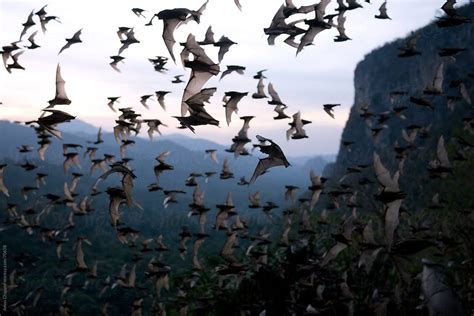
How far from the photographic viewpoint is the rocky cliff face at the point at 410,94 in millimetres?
67875

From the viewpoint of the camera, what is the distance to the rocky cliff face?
67875 mm

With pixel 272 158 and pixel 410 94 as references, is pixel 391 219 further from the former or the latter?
pixel 410 94

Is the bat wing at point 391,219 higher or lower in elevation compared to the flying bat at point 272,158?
lower

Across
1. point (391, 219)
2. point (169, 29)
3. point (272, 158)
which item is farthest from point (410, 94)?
point (391, 219)

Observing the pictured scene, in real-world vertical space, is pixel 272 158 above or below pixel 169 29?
below

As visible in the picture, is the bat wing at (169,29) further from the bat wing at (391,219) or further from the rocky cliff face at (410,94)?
the rocky cliff face at (410,94)

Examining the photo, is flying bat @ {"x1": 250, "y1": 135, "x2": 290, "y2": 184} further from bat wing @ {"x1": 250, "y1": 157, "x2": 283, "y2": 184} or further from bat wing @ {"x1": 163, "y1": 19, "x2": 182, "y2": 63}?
bat wing @ {"x1": 163, "y1": 19, "x2": 182, "y2": 63}

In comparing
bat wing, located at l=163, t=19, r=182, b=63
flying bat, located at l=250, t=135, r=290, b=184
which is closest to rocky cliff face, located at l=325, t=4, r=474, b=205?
bat wing, located at l=163, t=19, r=182, b=63

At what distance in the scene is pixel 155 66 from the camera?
11.0m

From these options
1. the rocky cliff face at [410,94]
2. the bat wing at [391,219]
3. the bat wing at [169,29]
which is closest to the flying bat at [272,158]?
the bat wing at [391,219]

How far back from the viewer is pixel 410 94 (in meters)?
106

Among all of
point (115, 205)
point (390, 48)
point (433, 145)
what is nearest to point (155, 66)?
point (115, 205)

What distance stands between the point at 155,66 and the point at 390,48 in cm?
12091

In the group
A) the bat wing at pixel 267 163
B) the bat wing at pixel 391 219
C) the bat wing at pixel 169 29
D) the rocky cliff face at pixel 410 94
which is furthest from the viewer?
the rocky cliff face at pixel 410 94
